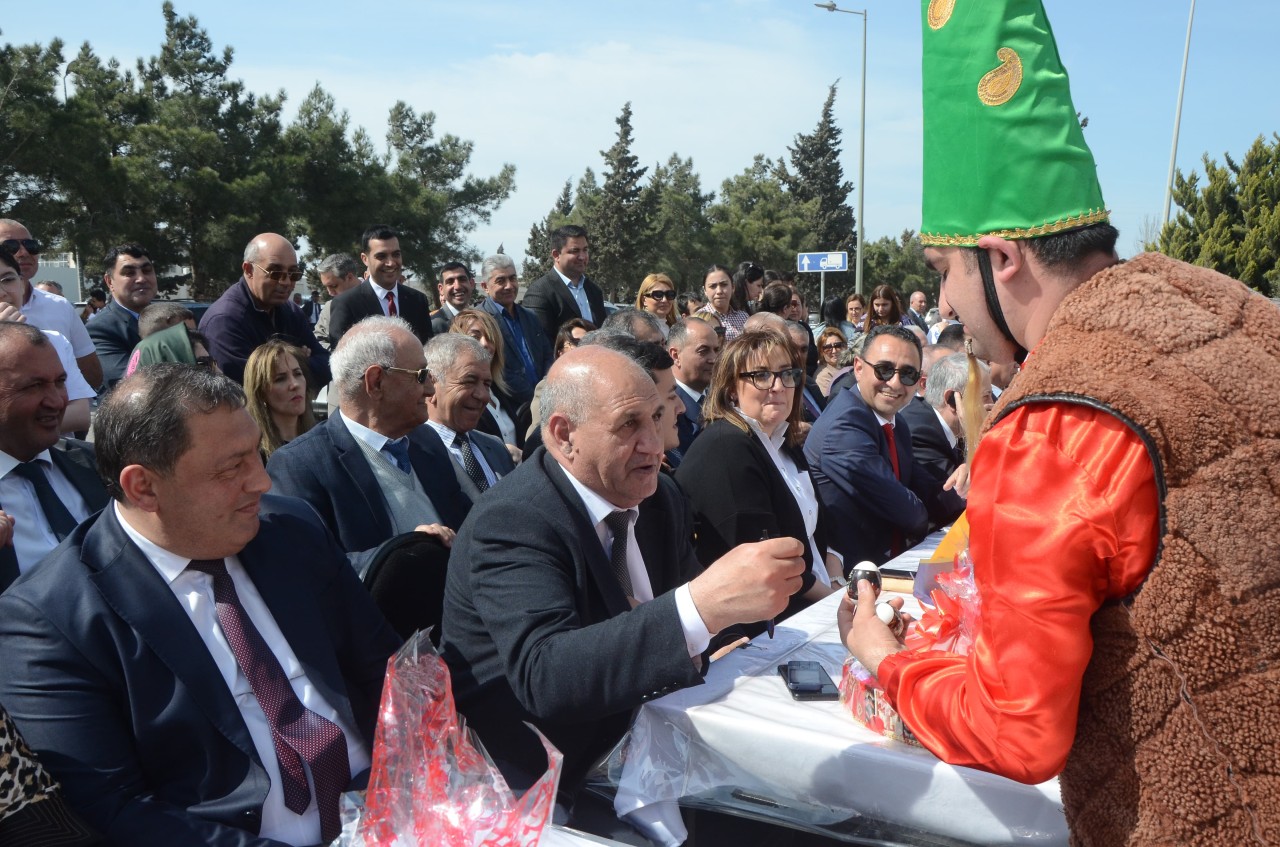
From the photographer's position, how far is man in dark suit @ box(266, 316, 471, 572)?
3609 millimetres

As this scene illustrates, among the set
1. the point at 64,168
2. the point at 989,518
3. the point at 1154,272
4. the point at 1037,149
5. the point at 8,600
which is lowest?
the point at 8,600

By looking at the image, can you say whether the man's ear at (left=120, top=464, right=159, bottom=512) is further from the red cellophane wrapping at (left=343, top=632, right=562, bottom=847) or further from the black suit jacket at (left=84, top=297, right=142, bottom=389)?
the black suit jacket at (left=84, top=297, right=142, bottom=389)

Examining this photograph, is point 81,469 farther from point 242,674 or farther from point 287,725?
point 287,725

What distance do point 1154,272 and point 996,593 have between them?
579mm

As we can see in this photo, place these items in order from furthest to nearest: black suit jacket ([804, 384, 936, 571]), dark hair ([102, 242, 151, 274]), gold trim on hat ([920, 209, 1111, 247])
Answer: dark hair ([102, 242, 151, 274]) → black suit jacket ([804, 384, 936, 571]) → gold trim on hat ([920, 209, 1111, 247])

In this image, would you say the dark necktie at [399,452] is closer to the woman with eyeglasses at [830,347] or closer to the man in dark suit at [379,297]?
the man in dark suit at [379,297]

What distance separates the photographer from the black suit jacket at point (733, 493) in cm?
409

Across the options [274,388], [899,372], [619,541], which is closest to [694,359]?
[899,372]

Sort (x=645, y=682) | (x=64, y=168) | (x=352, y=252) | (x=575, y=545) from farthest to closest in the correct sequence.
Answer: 1. (x=352, y=252)
2. (x=64, y=168)
3. (x=575, y=545)
4. (x=645, y=682)

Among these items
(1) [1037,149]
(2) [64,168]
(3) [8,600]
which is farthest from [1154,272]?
(2) [64,168]

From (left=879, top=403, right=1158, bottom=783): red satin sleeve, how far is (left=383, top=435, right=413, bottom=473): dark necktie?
2.90 meters

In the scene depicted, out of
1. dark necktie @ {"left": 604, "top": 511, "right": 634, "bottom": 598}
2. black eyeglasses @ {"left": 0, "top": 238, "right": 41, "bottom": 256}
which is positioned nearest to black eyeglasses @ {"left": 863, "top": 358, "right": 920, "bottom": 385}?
dark necktie @ {"left": 604, "top": 511, "right": 634, "bottom": 598}

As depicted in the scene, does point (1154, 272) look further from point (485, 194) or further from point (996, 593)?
point (485, 194)

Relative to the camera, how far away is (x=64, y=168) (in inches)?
990
